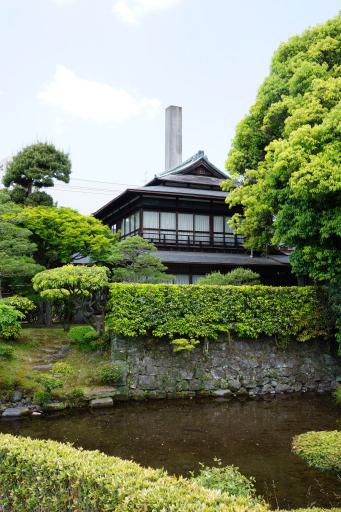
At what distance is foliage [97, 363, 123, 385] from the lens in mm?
15578

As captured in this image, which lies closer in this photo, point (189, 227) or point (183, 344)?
point (183, 344)

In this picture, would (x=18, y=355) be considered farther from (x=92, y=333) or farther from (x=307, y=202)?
(x=307, y=202)

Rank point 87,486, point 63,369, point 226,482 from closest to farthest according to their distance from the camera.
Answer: point 87,486, point 226,482, point 63,369

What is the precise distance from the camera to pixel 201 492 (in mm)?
4125

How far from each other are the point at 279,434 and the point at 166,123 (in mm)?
25432

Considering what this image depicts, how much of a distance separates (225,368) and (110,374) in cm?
454

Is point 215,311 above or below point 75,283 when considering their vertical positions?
below

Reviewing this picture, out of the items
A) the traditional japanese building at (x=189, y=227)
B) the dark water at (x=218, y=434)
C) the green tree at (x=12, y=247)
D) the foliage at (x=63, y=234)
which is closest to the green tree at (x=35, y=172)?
the foliage at (x=63, y=234)

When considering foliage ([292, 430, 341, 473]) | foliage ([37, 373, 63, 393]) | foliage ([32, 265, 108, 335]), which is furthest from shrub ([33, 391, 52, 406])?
foliage ([292, 430, 341, 473])

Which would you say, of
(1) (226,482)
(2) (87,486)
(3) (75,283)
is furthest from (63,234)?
(2) (87,486)

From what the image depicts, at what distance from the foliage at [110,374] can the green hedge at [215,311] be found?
4.15 ft

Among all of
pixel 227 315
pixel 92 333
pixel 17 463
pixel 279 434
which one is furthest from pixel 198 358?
pixel 17 463

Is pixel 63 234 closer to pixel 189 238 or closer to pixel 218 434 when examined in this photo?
pixel 189 238

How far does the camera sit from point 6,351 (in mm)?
15469
